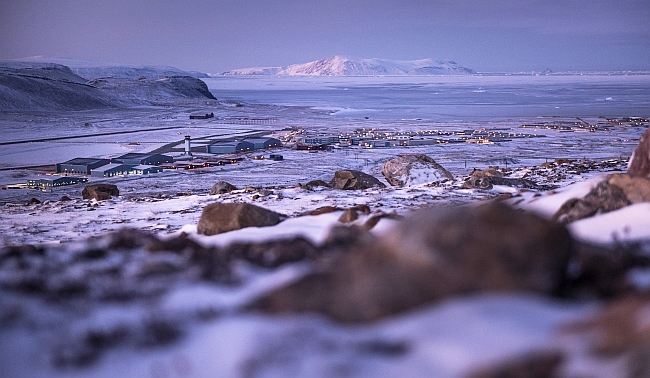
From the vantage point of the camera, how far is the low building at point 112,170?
1542 inches

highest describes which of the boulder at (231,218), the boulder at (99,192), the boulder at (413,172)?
the boulder at (231,218)

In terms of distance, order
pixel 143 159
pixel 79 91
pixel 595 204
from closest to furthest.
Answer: pixel 595 204 → pixel 143 159 → pixel 79 91

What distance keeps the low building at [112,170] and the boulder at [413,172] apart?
24.5 meters

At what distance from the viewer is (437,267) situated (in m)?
3.28

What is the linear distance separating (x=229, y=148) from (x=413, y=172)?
34.2 m

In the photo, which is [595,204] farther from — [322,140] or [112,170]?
[322,140]

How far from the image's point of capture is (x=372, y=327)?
3217mm

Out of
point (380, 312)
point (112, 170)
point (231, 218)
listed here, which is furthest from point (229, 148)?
point (380, 312)

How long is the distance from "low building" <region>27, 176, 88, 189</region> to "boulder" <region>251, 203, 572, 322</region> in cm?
3374

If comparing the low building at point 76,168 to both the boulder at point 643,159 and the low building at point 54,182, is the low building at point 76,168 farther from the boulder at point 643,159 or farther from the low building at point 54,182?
the boulder at point 643,159

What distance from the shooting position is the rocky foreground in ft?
9.46

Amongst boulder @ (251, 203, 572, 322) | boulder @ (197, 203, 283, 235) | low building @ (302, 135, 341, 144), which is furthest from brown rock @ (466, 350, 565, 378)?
low building @ (302, 135, 341, 144)

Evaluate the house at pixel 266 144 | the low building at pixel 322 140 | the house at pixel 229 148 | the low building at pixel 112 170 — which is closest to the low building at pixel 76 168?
the low building at pixel 112 170

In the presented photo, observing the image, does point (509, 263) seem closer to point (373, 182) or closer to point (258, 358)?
point (258, 358)
